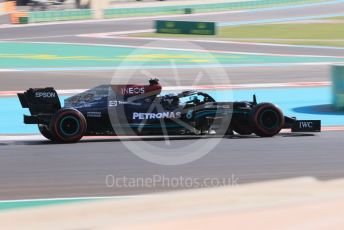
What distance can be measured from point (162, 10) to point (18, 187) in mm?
52624

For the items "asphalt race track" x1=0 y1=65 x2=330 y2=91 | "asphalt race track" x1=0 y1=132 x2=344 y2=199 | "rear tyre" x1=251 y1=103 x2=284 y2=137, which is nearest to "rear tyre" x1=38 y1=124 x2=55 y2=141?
"asphalt race track" x1=0 y1=132 x2=344 y2=199

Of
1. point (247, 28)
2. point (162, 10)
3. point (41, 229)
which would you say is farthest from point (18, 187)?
point (162, 10)

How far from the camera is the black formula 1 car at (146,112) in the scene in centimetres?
1271

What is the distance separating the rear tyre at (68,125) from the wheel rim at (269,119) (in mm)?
3042

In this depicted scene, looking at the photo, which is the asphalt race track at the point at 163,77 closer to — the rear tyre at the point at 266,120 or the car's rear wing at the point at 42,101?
the car's rear wing at the point at 42,101

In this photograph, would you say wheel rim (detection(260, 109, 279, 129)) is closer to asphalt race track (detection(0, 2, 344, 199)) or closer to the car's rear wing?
asphalt race track (detection(0, 2, 344, 199))

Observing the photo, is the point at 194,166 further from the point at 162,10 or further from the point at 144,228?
the point at 162,10

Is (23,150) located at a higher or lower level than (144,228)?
lower

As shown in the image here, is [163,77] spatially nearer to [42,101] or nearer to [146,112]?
[146,112]

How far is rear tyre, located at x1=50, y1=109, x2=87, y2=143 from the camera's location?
12.2 m

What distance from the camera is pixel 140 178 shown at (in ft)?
31.3

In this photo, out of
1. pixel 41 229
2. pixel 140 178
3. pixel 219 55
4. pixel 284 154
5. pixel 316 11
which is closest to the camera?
pixel 41 229

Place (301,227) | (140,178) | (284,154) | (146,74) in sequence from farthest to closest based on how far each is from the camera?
(146,74), (284,154), (140,178), (301,227)

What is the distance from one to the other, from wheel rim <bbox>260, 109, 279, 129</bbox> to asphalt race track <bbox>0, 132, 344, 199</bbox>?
354 mm
